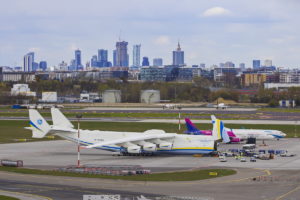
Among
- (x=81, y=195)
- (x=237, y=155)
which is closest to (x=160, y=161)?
(x=237, y=155)

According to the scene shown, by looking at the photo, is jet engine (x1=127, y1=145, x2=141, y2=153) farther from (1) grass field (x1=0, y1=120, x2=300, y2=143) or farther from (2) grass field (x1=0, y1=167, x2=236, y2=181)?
(1) grass field (x1=0, y1=120, x2=300, y2=143)

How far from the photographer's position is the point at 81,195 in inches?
2189

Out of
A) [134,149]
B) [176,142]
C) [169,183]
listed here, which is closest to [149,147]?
[134,149]

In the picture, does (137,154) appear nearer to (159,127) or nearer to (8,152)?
(8,152)

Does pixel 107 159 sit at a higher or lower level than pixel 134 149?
lower

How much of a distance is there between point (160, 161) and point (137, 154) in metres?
6.80

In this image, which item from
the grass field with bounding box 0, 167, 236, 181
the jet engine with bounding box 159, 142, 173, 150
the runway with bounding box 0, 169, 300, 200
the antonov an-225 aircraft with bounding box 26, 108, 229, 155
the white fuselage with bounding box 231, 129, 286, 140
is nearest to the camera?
the runway with bounding box 0, 169, 300, 200

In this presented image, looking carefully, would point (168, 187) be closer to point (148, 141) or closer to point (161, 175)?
point (161, 175)

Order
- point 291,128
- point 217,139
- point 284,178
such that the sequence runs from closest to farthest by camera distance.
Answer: point 284,178, point 217,139, point 291,128

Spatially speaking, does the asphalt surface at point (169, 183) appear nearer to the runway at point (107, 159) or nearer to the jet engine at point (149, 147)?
the runway at point (107, 159)

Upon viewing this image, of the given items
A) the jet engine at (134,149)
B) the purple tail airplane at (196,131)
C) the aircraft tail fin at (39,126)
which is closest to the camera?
the jet engine at (134,149)

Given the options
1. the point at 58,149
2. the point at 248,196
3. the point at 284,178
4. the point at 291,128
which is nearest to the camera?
the point at 248,196

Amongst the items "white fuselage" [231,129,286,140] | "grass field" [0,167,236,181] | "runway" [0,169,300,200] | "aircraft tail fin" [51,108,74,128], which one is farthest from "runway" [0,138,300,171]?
"runway" [0,169,300,200]

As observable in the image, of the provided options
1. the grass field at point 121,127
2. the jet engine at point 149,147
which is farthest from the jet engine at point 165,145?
the grass field at point 121,127
